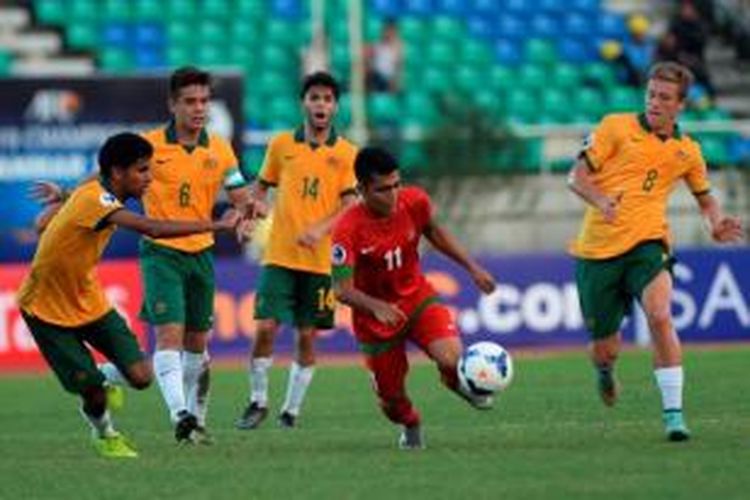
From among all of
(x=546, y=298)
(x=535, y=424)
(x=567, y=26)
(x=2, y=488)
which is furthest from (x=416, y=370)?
(x=567, y=26)

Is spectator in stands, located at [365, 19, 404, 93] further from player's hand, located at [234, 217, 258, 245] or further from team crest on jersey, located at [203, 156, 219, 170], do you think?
player's hand, located at [234, 217, 258, 245]

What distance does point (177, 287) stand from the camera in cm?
1569

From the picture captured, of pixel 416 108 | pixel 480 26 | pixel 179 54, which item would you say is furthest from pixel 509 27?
pixel 179 54

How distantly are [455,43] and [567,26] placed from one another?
2.06m

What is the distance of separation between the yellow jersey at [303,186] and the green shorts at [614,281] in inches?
93.1

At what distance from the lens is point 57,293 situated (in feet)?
46.9

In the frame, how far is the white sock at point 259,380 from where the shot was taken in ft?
55.9

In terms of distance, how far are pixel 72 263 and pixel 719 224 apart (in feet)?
13.9

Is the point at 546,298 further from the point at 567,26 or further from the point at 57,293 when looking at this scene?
the point at 57,293

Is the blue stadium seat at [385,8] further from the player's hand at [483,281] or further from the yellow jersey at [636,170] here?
the player's hand at [483,281]

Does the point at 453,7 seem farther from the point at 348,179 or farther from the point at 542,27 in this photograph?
the point at 348,179

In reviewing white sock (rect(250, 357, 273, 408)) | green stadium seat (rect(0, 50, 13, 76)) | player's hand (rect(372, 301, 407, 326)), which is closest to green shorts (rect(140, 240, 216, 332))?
white sock (rect(250, 357, 273, 408))

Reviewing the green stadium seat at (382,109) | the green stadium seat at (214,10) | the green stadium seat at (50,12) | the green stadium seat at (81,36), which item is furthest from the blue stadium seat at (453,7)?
the green stadium seat at (50,12)

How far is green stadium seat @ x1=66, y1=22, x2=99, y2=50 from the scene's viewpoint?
33.7m
